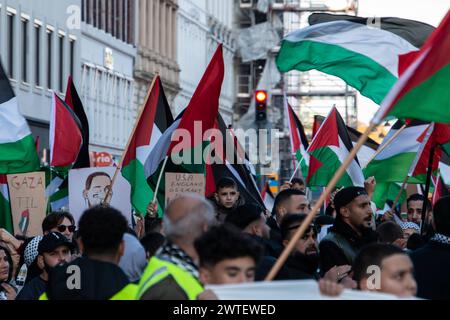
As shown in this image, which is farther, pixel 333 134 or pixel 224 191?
pixel 333 134

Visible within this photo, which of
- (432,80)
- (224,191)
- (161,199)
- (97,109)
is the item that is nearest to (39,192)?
(161,199)

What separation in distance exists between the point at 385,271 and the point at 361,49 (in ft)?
18.0

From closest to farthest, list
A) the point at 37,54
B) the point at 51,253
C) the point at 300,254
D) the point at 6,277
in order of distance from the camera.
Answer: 1. the point at 300,254
2. the point at 51,253
3. the point at 6,277
4. the point at 37,54

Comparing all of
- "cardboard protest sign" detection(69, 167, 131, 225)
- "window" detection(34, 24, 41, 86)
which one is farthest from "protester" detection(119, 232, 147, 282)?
"window" detection(34, 24, 41, 86)

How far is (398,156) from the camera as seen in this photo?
17672mm

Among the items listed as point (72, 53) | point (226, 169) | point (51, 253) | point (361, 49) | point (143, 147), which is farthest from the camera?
point (72, 53)

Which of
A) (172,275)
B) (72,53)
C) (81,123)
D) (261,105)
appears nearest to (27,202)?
(81,123)

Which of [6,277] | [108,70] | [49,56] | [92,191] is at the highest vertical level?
[108,70]

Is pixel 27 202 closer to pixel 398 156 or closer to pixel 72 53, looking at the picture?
pixel 398 156

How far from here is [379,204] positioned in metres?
20.1

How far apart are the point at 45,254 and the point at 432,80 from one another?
354cm

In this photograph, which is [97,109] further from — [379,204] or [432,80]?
[432,80]

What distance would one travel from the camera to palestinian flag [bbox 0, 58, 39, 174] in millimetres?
14602

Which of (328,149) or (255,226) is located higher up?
(328,149)
